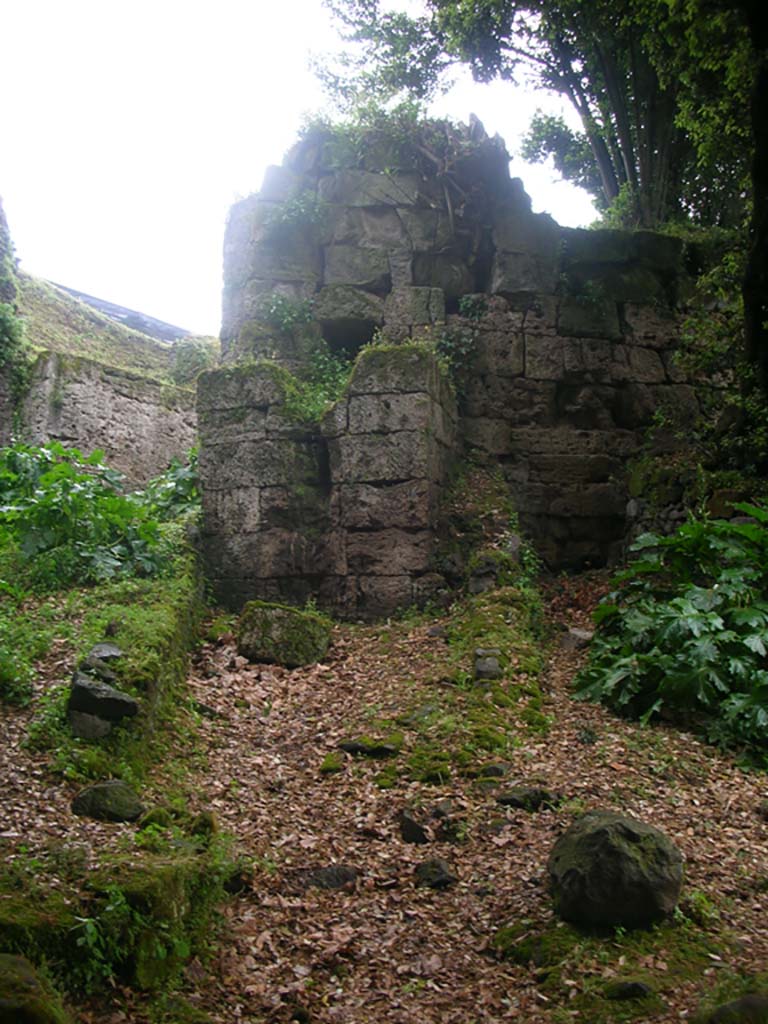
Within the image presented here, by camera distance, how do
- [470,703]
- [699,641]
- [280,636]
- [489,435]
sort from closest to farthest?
1. [699,641]
2. [470,703]
3. [280,636]
4. [489,435]

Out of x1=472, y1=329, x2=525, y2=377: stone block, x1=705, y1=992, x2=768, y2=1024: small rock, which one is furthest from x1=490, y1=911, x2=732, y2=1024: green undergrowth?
x1=472, y1=329, x2=525, y2=377: stone block

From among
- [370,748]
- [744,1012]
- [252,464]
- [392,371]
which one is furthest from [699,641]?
[252,464]

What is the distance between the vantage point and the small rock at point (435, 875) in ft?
15.1

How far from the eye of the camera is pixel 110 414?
539 inches

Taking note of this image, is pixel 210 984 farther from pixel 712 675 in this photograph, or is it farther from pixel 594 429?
pixel 594 429

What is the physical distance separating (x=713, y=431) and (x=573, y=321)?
3.23m

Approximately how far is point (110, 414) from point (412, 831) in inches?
405

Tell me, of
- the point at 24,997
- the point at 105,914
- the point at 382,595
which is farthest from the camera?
the point at 382,595

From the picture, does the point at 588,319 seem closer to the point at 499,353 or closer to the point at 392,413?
the point at 499,353

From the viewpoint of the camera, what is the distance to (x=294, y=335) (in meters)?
12.1

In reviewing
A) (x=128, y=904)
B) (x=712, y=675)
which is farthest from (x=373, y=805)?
(x=712, y=675)

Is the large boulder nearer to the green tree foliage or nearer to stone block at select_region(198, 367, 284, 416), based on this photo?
stone block at select_region(198, 367, 284, 416)

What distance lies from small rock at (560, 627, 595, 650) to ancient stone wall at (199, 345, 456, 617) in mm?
1508

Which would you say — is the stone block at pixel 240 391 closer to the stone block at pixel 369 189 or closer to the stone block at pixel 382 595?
the stone block at pixel 382 595
